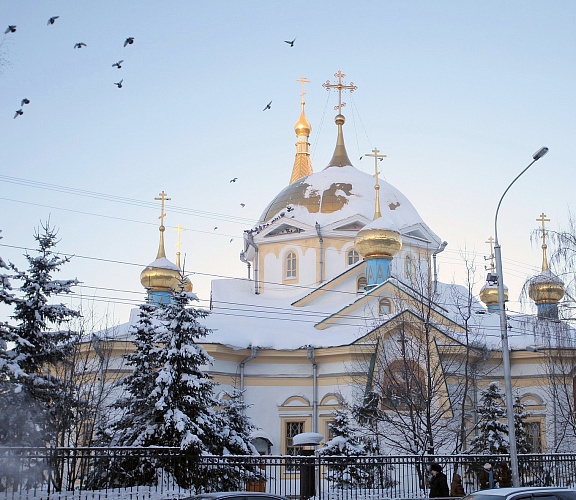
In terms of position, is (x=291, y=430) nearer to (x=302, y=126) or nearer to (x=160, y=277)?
(x=160, y=277)

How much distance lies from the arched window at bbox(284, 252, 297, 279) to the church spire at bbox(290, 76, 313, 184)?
13370 millimetres

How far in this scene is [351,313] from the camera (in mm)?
27141

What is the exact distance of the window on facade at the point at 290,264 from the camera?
105ft

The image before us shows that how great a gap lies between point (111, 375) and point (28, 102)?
12826 millimetres

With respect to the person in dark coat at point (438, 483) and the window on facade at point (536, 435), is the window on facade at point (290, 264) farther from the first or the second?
the person in dark coat at point (438, 483)

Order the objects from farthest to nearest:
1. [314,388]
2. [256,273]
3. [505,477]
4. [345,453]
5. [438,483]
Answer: [256,273], [314,388], [345,453], [505,477], [438,483]

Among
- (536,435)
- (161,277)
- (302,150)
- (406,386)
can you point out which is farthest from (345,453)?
(302,150)

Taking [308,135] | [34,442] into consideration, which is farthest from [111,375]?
[308,135]

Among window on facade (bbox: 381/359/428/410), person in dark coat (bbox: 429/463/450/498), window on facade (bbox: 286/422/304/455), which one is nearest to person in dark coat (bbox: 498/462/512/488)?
person in dark coat (bbox: 429/463/450/498)

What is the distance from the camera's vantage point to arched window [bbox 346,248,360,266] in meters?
31.5

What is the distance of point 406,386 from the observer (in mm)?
19391

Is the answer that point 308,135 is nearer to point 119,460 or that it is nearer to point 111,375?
point 111,375

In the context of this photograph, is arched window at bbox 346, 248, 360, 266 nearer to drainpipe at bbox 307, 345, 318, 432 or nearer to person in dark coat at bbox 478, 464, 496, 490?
drainpipe at bbox 307, 345, 318, 432

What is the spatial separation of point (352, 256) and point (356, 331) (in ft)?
19.5
